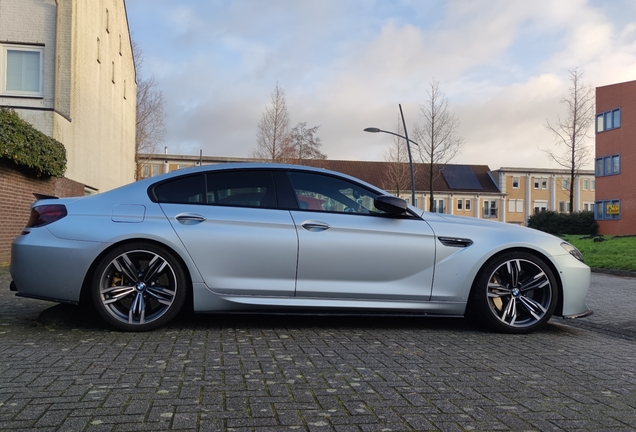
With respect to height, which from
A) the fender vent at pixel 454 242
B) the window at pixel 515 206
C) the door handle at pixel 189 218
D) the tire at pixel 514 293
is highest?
the window at pixel 515 206

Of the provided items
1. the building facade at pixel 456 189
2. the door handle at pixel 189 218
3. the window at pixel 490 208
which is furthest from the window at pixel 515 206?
the door handle at pixel 189 218

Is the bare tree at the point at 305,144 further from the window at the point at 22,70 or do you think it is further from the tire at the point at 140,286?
the tire at the point at 140,286

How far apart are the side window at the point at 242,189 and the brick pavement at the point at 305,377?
3.57 ft

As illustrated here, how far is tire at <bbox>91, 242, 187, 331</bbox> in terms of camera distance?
15.5ft

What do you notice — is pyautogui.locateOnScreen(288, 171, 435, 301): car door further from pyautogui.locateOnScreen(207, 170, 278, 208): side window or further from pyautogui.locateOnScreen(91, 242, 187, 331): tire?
pyautogui.locateOnScreen(91, 242, 187, 331): tire

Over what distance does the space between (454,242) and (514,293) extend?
70 cm

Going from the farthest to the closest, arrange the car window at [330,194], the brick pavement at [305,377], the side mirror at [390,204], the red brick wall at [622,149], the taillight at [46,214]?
the red brick wall at [622,149], the car window at [330,194], the side mirror at [390,204], the taillight at [46,214], the brick pavement at [305,377]

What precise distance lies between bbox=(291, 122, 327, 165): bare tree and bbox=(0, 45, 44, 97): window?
28783 millimetres

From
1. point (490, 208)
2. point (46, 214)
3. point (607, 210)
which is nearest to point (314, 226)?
point (46, 214)

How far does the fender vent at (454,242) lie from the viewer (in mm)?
5125

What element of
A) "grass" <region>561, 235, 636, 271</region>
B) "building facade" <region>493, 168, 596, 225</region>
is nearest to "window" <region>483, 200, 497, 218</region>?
"building facade" <region>493, 168, 596, 225</region>

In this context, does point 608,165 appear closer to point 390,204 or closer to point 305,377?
point 390,204

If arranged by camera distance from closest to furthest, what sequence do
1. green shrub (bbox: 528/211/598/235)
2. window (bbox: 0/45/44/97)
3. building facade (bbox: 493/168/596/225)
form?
1. window (bbox: 0/45/44/97)
2. green shrub (bbox: 528/211/598/235)
3. building facade (bbox: 493/168/596/225)

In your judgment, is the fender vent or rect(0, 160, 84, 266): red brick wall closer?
the fender vent
